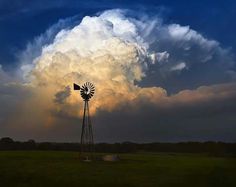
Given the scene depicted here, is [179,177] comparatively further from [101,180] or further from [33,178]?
[33,178]

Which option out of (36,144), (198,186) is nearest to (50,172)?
(198,186)

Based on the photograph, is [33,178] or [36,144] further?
[36,144]

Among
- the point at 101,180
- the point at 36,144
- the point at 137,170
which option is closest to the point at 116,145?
the point at 36,144

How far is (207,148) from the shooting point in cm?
13112

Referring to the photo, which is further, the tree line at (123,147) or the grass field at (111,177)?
the tree line at (123,147)

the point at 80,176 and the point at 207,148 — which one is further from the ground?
the point at 207,148

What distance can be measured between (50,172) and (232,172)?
20.6 metres

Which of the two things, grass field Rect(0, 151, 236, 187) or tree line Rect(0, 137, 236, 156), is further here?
tree line Rect(0, 137, 236, 156)

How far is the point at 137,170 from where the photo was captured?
53875mm

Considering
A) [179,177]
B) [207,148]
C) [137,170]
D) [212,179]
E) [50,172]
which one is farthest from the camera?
[207,148]

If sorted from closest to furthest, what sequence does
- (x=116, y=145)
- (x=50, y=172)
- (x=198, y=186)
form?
1. (x=198, y=186)
2. (x=50, y=172)
3. (x=116, y=145)

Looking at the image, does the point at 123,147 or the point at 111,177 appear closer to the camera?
the point at 111,177

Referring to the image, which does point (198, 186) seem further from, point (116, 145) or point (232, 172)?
point (116, 145)

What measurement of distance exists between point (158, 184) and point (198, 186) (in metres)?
3.95
